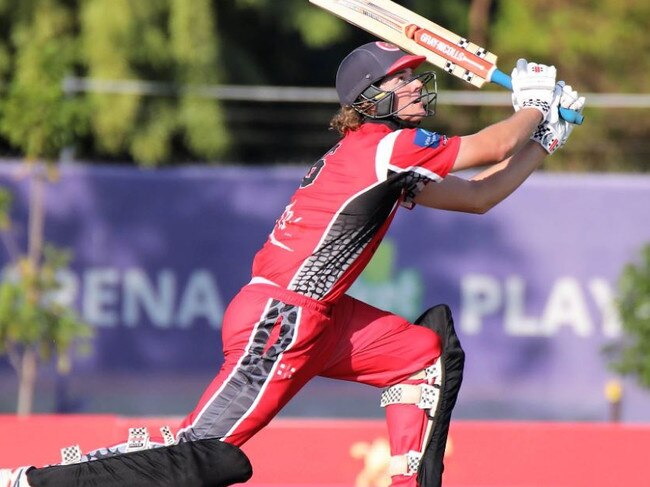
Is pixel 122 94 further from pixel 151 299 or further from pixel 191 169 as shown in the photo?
pixel 151 299

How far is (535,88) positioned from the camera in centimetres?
550

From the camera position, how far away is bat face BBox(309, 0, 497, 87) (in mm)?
5801

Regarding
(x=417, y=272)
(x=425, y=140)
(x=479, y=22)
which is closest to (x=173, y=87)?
(x=417, y=272)

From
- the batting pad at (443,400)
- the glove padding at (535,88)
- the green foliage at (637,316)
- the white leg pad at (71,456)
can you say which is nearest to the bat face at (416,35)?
the glove padding at (535,88)

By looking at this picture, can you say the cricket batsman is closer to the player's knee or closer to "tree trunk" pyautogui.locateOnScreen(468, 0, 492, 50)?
the player's knee

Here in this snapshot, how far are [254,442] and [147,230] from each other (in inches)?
152

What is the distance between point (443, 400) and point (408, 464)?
29 centimetres

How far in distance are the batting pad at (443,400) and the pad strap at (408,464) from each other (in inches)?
0.9

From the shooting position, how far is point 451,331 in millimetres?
5715

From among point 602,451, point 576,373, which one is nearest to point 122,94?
point 576,373

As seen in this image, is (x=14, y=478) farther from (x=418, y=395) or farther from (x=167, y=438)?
(x=418, y=395)

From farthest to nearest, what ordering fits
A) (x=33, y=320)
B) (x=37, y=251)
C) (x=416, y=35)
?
(x=37, y=251) → (x=33, y=320) → (x=416, y=35)

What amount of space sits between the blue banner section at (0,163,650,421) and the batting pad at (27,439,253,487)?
5.93 m

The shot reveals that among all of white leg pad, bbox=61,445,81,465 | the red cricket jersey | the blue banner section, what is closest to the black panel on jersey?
the red cricket jersey
